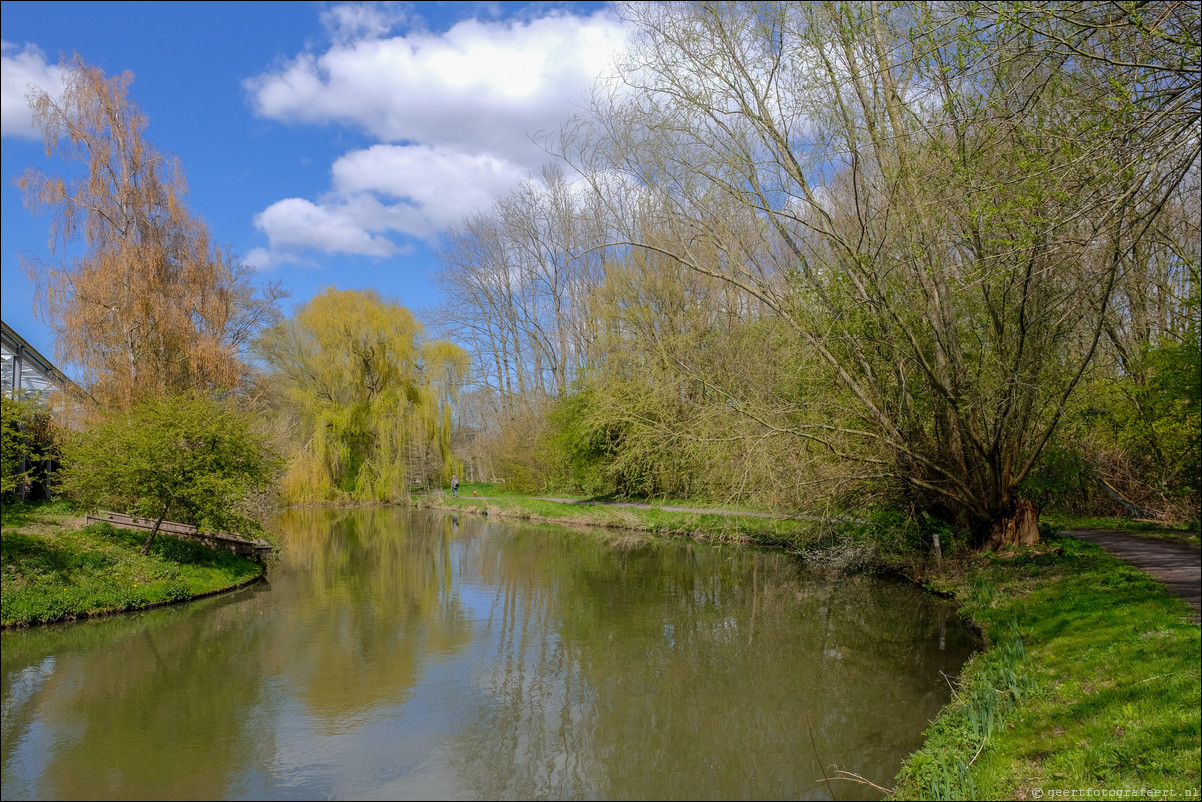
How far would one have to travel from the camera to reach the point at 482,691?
29.6 feet

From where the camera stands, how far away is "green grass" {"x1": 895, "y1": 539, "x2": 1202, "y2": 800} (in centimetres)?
528

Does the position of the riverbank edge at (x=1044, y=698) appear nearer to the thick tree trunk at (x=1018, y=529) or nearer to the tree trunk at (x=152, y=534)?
the thick tree trunk at (x=1018, y=529)

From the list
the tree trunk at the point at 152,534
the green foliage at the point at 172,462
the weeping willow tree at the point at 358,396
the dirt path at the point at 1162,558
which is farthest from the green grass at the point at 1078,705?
the weeping willow tree at the point at 358,396

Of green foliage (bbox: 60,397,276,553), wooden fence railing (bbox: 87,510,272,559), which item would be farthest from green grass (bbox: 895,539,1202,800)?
wooden fence railing (bbox: 87,510,272,559)

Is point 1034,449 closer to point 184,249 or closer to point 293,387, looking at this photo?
point 184,249

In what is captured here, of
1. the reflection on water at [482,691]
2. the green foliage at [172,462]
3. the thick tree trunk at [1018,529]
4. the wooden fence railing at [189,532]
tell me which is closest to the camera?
the reflection on water at [482,691]

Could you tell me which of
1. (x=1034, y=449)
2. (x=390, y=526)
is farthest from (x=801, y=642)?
(x=390, y=526)

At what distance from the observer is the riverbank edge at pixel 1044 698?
209 inches

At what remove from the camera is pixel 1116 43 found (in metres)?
7.97

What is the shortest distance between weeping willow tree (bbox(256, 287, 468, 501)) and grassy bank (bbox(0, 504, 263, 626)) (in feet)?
57.0

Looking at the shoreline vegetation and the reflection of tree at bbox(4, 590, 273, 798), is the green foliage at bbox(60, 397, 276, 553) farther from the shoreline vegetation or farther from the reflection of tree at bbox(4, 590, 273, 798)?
the reflection of tree at bbox(4, 590, 273, 798)

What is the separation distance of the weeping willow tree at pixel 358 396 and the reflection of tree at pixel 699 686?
764 inches

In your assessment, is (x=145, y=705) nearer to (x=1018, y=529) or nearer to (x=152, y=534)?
(x=152, y=534)

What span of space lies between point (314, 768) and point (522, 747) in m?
1.91
